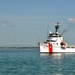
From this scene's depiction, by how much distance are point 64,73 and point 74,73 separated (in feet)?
4.91

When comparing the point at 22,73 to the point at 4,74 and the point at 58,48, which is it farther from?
the point at 58,48

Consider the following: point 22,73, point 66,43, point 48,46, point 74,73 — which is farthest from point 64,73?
Answer: point 66,43

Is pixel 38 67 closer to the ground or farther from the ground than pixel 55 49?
closer to the ground

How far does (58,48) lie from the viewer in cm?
13888

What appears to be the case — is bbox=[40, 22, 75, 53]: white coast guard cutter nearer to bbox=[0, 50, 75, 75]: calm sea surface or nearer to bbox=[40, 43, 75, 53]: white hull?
bbox=[40, 43, 75, 53]: white hull

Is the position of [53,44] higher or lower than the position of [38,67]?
higher

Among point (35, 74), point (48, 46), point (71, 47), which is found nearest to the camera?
point (35, 74)

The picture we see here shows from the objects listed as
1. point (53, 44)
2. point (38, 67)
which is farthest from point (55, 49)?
point (38, 67)

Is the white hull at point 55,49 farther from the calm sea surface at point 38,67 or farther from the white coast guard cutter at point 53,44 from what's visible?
the calm sea surface at point 38,67

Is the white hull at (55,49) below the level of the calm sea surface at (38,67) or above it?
above

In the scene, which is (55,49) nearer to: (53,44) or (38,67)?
(53,44)

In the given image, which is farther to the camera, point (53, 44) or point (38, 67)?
point (53, 44)

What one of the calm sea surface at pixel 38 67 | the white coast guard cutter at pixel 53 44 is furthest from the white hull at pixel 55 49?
the calm sea surface at pixel 38 67

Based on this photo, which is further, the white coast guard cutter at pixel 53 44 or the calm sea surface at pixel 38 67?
the white coast guard cutter at pixel 53 44
